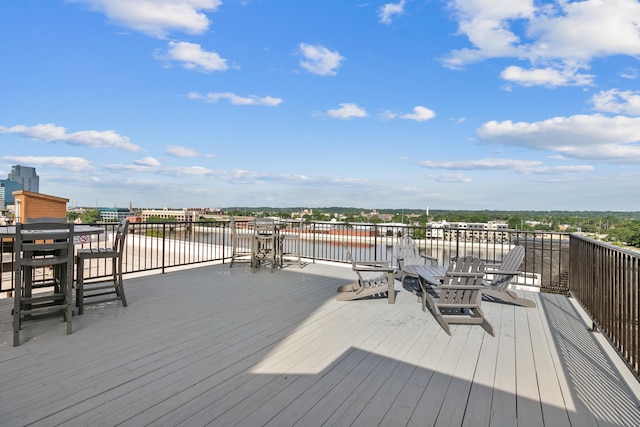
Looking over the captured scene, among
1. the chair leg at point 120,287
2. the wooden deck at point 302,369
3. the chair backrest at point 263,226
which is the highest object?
the chair backrest at point 263,226

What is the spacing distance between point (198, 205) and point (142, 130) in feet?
24.7

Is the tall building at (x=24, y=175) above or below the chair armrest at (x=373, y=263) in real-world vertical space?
above

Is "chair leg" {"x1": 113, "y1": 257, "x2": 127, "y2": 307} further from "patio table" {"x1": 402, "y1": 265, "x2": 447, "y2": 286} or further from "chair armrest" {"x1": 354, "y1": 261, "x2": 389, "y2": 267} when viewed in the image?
"patio table" {"x1": 402, "y1": 265, "x2": 447, "y2": 286}

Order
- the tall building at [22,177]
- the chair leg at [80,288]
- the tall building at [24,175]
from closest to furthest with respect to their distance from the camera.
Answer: the chair leg at [80,288], the tall building at [22,177], the tall building at [24,175]

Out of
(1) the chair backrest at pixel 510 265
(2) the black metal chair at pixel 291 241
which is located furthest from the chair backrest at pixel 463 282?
(2) the black metal chair at pixel 291 241

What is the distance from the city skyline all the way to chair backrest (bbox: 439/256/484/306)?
7.29 metres

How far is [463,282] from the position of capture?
11.4ft

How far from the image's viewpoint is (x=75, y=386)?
2.06m

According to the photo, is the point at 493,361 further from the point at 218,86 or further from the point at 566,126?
the point at 566,126

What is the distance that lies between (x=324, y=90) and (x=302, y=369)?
14.9 meters

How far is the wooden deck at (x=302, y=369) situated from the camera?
71.5 inches

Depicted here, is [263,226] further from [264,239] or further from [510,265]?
[510,265]

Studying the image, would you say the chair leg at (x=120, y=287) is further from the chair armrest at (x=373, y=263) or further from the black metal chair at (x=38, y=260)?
the chair armrest at (x=373, y=263)

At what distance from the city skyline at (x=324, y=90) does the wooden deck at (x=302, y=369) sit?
5205mm
